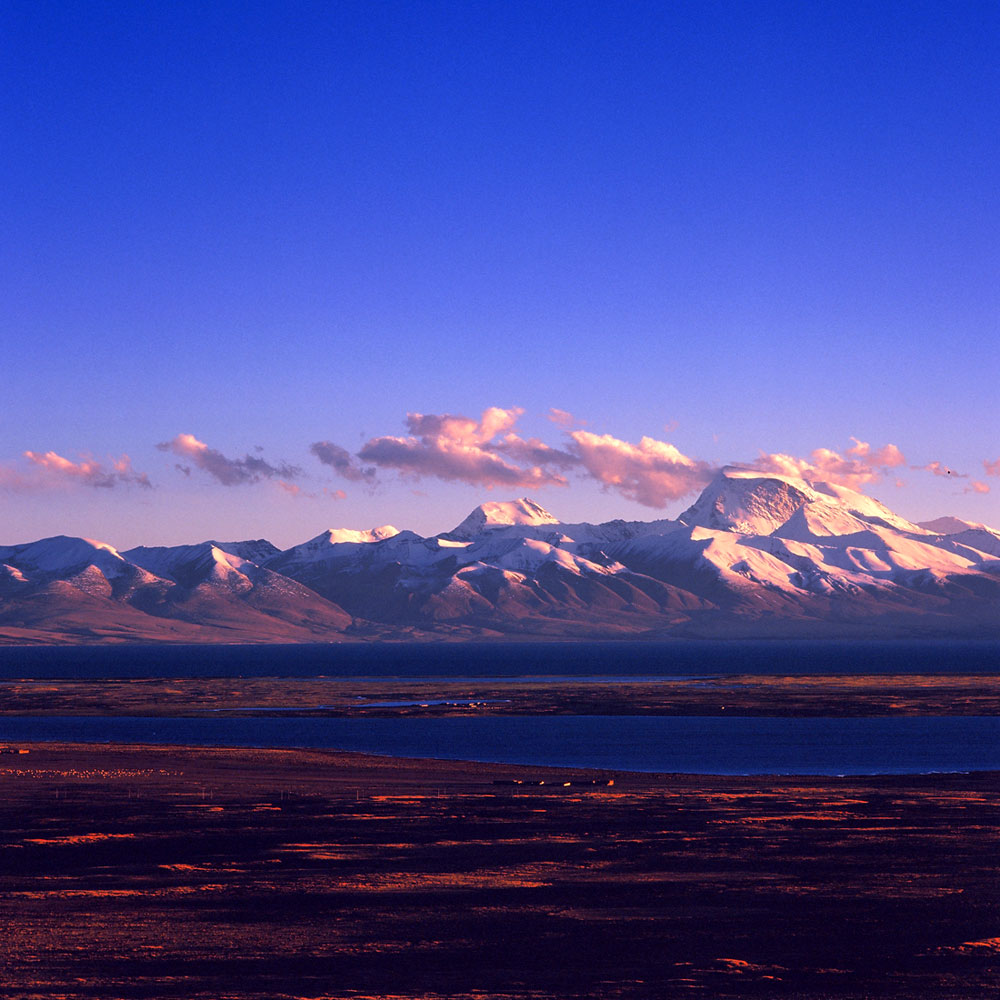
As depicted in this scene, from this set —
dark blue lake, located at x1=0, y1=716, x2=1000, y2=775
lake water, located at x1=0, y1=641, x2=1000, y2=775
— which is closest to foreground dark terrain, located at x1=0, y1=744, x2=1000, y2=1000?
lake water, located at x1=0, y1=641, x2=1000, y2=775

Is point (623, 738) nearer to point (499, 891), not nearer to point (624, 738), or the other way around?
point (624, 738)

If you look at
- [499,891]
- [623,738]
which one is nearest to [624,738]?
[623,738]

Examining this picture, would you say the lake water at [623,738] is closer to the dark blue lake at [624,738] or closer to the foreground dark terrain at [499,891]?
the dark blue lake at [624,738]

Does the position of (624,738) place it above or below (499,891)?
below

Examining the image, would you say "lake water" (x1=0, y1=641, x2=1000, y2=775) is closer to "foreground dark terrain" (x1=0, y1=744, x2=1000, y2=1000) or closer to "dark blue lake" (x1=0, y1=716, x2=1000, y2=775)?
"dark blue lake" (x1=0, y1=716, x2=1000, y2=775)

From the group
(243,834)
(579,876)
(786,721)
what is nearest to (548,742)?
(786,721)

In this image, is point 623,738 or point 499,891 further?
point 623,738
